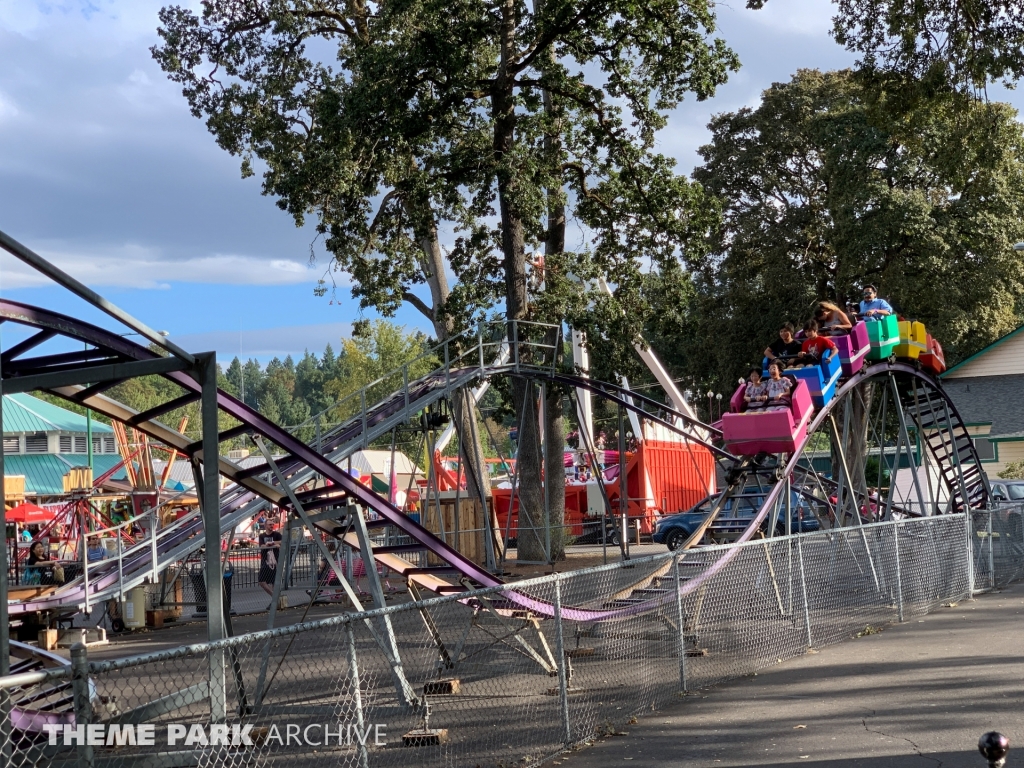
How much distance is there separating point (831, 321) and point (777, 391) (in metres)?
3.57

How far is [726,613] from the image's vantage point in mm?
11367

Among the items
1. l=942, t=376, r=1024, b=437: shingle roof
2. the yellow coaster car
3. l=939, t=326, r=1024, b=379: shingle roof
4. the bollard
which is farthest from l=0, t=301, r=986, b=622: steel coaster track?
l=942, t=376, r=1024, b=437: shingle roof

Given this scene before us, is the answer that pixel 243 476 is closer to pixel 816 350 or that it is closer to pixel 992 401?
pixel 816 350

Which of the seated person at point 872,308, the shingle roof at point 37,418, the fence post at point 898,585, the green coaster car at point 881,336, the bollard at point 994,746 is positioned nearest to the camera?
the bollard at point 994,746

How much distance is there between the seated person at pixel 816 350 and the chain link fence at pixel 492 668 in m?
3.60

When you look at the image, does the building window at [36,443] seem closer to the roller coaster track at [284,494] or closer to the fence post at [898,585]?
the roller coaster track at [284,494]

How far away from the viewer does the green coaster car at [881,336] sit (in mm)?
20641

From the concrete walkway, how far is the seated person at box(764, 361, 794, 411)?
5.40 meters

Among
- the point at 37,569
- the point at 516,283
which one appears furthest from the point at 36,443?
the point at 516,283

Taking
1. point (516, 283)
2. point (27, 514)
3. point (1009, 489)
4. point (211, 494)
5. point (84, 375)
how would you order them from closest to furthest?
point (84, 375)
point (211, 494)
point (516, 283)
point (27, 514)
point (1009, 489)

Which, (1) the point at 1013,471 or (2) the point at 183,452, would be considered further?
(1) the point at 1013,471

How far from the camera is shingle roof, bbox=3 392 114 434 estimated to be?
4300 cm

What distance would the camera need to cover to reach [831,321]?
20.4m

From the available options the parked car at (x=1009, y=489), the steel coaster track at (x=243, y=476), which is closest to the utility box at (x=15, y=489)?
the steel coaster track at (x=243, y=476)
